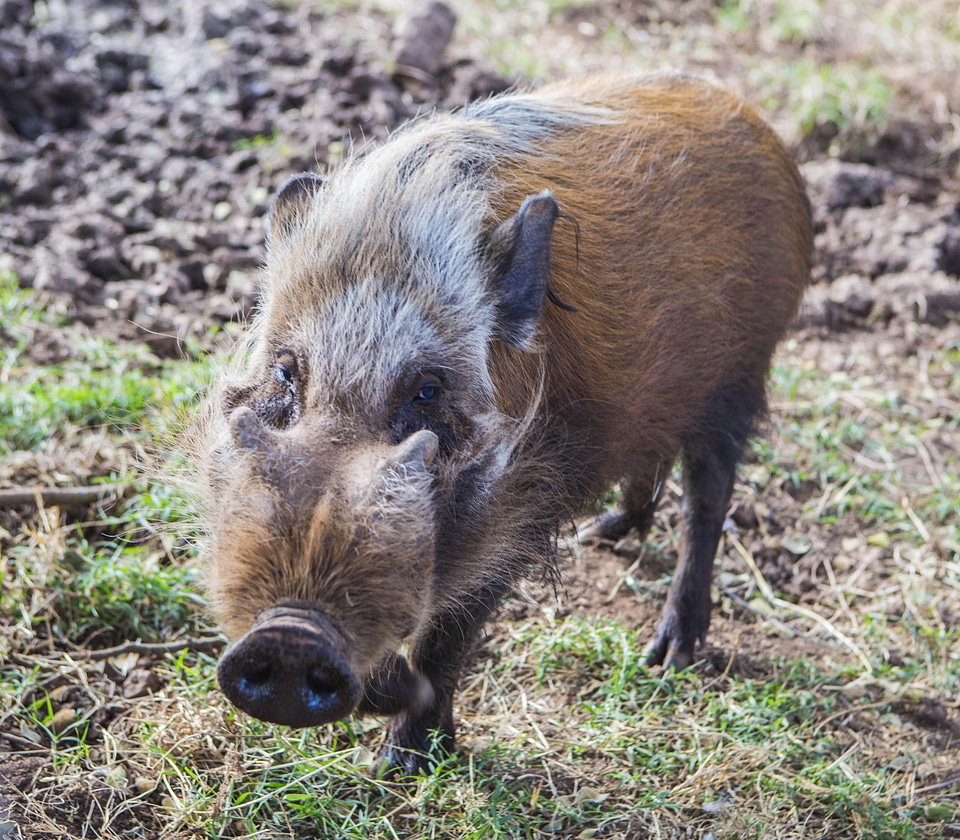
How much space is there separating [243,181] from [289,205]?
306 cm

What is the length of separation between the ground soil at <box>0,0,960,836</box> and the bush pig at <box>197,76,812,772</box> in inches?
40.8

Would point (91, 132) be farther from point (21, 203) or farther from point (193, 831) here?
point (193, 831)

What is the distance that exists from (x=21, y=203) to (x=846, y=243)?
4538 mm

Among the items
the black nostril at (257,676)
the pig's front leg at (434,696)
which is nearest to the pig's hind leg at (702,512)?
the pig's front leg at (434,696)

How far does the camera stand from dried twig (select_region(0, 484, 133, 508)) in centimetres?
401

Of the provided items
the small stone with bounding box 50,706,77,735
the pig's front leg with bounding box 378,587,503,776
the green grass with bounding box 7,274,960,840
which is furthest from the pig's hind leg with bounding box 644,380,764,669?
the small stone with bounding box 50,706,77,735

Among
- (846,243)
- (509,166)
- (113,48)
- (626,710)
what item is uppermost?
(509,166)

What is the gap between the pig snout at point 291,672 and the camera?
221 cm

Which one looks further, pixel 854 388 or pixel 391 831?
pixel 854 388

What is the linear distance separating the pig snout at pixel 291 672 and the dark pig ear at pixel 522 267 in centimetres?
107

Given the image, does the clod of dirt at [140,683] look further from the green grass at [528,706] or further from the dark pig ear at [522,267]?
the dark pig ear at [522,267]

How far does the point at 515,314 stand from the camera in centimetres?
300

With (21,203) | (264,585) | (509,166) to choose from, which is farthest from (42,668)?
(21,203)

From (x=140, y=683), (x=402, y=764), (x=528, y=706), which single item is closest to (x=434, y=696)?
(x=402, y=764)
